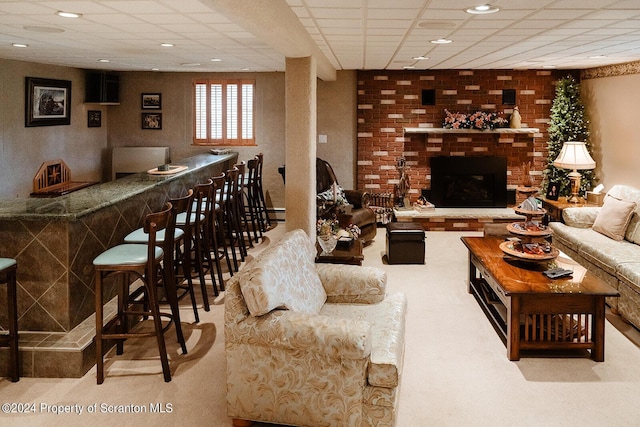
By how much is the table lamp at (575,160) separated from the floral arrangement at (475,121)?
1.31 m

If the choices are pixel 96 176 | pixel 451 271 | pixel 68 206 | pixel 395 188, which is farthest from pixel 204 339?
pixel 96 176

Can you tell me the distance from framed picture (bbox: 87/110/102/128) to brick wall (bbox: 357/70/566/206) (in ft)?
13.9

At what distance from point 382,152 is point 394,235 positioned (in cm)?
279

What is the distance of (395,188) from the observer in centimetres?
904

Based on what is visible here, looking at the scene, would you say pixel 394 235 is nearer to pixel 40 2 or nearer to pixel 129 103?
pixel 40 2

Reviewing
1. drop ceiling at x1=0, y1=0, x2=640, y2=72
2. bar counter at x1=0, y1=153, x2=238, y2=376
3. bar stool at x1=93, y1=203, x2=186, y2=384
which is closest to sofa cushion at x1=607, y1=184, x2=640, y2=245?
drop ceiling at x1=0, y1=0, x2=640, y2=72

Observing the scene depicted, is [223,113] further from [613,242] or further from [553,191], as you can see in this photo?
[613,242]

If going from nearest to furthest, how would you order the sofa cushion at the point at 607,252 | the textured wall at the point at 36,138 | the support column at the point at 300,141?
1. the sofa cushion at the point at 607,252
2. the support column at the point at 300,141
3. the textured wall at the point at 36,138

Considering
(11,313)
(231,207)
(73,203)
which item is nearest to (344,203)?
(231,207)

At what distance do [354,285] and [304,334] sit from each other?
102 cm

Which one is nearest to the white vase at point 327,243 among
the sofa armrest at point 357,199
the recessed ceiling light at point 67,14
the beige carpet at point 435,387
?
the beige carpet at point 435,387

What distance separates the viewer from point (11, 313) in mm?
3535

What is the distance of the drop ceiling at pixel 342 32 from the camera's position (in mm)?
3709

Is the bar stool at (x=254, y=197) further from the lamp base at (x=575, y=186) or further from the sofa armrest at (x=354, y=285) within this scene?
the lamp base at (x=575, y=186)
